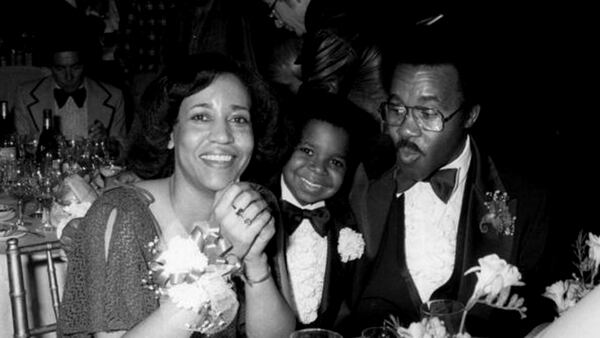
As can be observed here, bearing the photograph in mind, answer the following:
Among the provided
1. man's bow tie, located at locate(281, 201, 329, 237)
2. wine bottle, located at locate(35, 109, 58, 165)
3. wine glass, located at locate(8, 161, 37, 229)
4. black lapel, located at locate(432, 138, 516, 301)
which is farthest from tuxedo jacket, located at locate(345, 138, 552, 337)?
wine bottle, located at locate(35, 109, 58, 165)

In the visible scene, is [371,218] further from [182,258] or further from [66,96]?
[66,96]

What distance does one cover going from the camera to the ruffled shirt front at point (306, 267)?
2.69 m

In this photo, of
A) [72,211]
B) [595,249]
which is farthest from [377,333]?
[72,211]

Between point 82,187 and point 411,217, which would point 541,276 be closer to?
point 411,217

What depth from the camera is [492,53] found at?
20.6 feet

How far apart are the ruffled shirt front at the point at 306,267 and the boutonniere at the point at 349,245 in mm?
144

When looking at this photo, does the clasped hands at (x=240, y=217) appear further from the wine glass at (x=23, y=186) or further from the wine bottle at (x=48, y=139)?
the wine bottle at (x=48, y=139)

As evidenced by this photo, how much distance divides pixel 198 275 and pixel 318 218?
1.29 metres

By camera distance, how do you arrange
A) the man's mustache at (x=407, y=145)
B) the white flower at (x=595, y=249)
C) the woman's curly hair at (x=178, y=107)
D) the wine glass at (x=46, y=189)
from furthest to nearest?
the wine glass at (x=46, y=189) < the man's mustache at (x=407, y=145) < the woman's curly hair at (x=178, y=107) < the white flower at (x=595, y=249)

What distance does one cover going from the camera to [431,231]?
2658 mm

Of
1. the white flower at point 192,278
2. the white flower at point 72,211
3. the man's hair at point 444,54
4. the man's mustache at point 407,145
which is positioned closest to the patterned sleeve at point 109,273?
the white flower at point 192,278

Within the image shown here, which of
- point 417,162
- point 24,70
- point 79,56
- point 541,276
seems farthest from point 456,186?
point 24,70

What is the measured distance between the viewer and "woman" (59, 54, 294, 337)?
1828 millimetres

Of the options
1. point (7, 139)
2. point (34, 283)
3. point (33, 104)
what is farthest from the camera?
point (33, 104)
